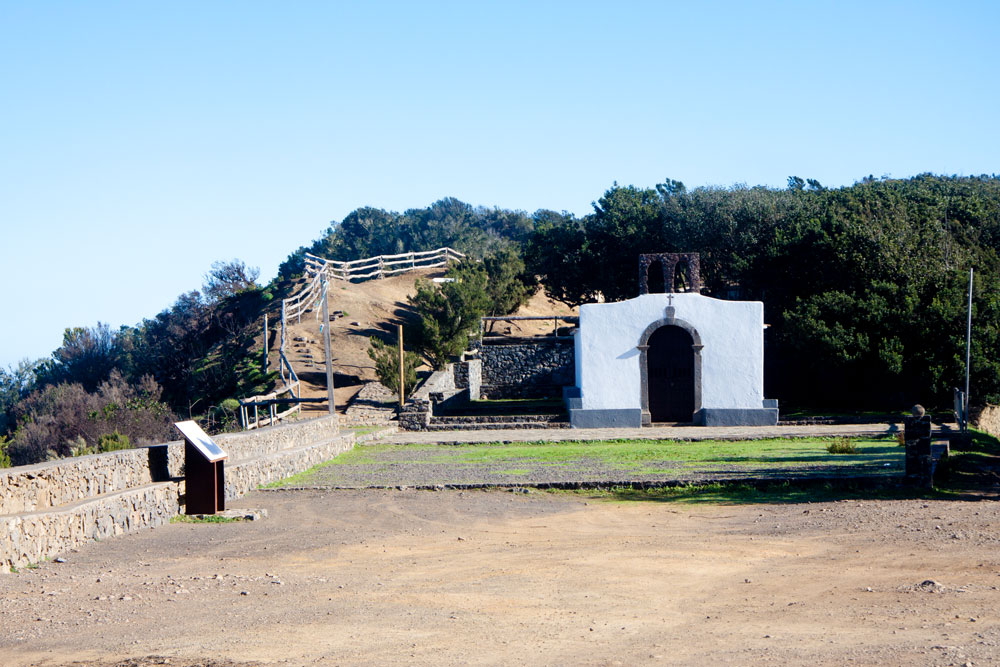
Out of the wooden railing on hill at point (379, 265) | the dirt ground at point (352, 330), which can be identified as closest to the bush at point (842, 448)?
the dirt ground at point (352, 330)

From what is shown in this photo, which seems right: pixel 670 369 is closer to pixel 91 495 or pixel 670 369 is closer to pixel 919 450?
pixel 919 450

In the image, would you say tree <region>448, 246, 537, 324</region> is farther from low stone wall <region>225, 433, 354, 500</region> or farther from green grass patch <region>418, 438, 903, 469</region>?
low stone wall <region>225, 433, 354, 500</region>

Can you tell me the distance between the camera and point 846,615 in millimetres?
7102

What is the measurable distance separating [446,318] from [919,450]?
2434 centimetres

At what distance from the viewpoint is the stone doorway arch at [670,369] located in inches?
1049

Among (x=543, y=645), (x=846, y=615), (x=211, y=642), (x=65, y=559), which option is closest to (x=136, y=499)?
(x=65, y=559)

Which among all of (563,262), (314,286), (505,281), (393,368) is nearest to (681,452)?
(393,368)

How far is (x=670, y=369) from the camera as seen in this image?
27.0 metres

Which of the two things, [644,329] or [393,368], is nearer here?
[644,329]

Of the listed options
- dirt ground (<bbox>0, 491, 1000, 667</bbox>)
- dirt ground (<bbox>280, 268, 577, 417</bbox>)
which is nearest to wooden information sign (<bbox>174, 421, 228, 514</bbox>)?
dirt ground (<bbox>0, 491, 1000, 667</bbox>)

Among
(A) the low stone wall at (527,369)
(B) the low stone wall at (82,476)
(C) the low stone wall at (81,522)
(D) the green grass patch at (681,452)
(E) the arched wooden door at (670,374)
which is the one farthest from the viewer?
(A) the low stone wall at (527,369)

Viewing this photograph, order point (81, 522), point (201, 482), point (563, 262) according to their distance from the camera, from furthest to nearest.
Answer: point (563, 262) → point (201, 482) → point (81, 522)

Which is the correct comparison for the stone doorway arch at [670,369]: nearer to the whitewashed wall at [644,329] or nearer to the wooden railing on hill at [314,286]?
the whitewashed wall at [644,329]

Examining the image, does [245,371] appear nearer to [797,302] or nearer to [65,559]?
[797,302]
